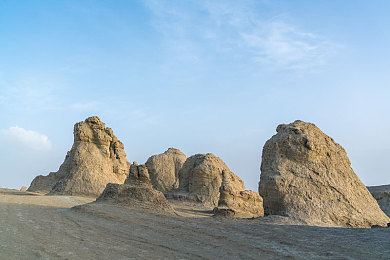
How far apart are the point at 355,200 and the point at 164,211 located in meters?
6.34

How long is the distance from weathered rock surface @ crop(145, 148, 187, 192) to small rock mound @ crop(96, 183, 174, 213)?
15.7m

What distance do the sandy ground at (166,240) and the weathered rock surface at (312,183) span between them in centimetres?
234

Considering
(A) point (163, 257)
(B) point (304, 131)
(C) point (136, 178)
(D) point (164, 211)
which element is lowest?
(A) point (163, 257)

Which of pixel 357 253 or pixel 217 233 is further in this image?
pixel 217 233

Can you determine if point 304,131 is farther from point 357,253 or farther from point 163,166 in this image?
point 163,166

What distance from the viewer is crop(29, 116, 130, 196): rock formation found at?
69.3ft

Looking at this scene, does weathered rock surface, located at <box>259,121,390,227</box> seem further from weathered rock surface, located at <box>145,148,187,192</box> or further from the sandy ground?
weathered rock surface, located at <box>145,148,187,192</box>

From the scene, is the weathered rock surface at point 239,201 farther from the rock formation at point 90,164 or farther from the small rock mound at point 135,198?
the small rock mound at point 135,198

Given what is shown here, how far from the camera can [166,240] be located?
7086 mm

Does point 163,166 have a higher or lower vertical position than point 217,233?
higher

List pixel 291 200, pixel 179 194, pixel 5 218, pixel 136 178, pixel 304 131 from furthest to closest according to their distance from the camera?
pixel 179 194 → pixel 136 178 → pixel 304 131 → pixel 291 200 → pixel 5 218

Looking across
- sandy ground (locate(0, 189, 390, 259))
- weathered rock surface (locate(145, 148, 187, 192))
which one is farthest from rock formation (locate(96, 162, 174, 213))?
weathered rock surface (locate(145, 148, 187, 192))

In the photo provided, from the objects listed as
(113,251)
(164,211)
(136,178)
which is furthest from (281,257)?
(136,178)

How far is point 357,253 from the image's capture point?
6.22 metres
